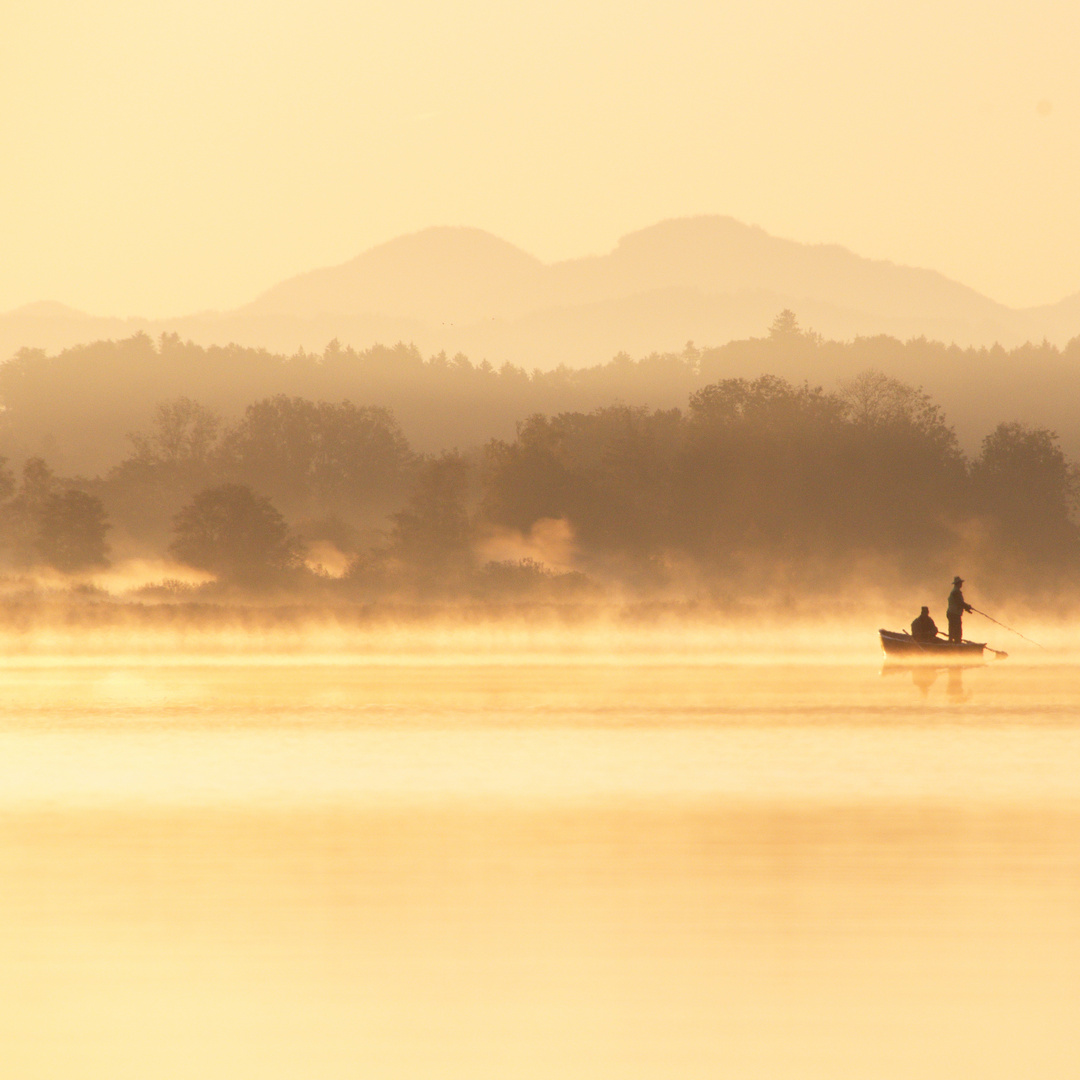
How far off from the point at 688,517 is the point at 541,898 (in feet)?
283

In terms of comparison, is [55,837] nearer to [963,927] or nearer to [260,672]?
[963,927]

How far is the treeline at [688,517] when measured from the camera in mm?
90000

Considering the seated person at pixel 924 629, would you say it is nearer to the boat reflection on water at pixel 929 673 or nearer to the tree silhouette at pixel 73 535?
the boat reflection on water at pixel 929 673

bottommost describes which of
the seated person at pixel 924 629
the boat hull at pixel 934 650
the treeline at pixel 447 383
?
the boat hull at pixel 934 650

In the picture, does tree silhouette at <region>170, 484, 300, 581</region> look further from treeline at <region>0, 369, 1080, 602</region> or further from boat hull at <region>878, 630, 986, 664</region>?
boat hull at <region>878, 630, 986, 664</region>

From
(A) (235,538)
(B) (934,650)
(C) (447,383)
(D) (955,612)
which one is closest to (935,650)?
(B) (934,650)

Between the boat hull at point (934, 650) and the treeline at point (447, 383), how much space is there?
4548 inches

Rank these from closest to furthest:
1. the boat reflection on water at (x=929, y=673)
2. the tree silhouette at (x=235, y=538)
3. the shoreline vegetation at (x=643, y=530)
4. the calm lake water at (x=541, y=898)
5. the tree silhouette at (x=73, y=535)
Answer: the calm lake water at (x=541, y=898) < the boat reflection on water at (x=929, y=673) < the tree silhouette at (x=235, y=538) < the shoreline vegetation at (x=643, y=530) < the tree silhouette at (x=73, y=535)

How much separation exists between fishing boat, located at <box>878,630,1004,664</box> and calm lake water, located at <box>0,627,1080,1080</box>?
11263mm

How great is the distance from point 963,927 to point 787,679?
28.0 meters

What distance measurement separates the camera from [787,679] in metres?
39.8

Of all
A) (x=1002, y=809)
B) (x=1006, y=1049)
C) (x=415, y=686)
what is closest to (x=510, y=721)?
(x=415, y=686)

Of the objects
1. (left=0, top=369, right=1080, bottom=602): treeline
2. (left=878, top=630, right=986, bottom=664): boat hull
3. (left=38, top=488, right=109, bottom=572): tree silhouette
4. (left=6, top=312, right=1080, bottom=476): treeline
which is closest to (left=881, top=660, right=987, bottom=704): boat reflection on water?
(left=878, top=630, right=986, bottom=664): boat hull

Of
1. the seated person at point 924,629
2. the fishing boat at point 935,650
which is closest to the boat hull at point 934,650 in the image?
the fishing boat at point 935,650
